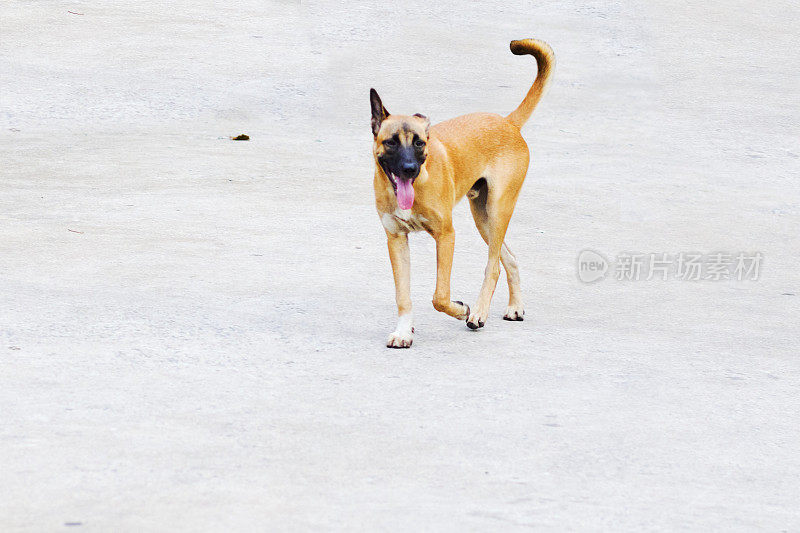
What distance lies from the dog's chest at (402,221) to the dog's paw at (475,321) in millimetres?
601

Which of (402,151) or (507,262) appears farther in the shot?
(507,262)

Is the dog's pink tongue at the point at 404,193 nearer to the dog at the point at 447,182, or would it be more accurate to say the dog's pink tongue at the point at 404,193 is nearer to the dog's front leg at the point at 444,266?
the dog at the point at 447,182

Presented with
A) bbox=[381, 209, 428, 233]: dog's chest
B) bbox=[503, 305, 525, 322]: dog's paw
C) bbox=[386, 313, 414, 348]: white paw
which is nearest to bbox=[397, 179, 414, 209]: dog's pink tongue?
bbox=[381, 209, 428, 233]: dog's chest

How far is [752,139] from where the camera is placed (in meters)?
11.3

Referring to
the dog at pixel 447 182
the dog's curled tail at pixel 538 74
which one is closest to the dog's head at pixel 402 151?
the dog at pixel 447 182

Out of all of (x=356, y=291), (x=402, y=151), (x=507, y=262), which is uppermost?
(x=402, y=151)

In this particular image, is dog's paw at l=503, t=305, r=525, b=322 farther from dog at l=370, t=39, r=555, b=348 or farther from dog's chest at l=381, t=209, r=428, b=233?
dog's chest at l=381, t=209, r=428, b=233

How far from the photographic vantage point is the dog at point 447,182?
211 inches

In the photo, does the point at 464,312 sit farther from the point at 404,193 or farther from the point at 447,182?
the point at 404,193

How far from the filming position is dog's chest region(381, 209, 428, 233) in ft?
18.2

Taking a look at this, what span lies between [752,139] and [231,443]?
27.7 ft

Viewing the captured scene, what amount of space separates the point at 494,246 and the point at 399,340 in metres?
0.86

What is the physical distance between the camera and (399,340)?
18.4 feet

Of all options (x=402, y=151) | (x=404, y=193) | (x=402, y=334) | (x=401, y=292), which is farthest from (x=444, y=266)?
(x=402, y=151)
